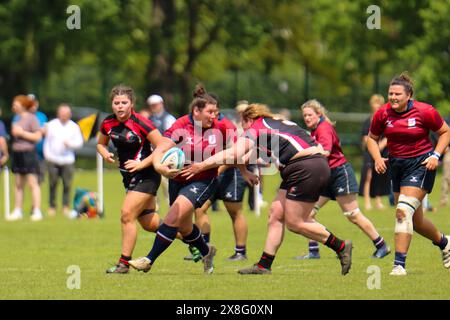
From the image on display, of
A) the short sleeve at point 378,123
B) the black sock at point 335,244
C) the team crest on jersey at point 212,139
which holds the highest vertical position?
the short sleeve at point 378,123

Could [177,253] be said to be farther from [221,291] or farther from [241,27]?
[241,27]

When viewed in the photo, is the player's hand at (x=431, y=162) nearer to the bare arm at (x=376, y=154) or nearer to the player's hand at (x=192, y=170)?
the bare arm at (x=376, y=154)

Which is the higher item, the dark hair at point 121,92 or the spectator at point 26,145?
the dark hair at point 121,92

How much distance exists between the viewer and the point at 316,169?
12719 millimetres

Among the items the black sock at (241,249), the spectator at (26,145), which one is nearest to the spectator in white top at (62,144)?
the spectator at (26,145)

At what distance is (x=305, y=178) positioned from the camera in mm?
12664

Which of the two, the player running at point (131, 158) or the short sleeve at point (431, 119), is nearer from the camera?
the short sleeve at point (431, 119)

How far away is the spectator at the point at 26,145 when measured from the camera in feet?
72.7

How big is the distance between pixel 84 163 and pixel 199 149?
2883cm

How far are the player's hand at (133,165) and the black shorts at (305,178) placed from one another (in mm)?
1571

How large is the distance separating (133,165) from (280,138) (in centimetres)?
168

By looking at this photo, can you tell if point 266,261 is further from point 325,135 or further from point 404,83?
point 325,135

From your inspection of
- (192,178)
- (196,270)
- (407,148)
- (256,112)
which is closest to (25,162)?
(196,270)

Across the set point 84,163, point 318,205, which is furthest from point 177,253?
point 84,163
